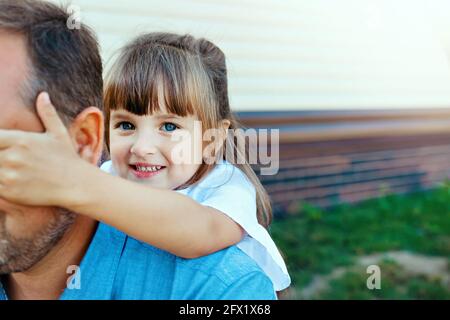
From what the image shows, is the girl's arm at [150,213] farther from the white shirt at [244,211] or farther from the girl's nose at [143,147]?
the girl's nose at [143,147]

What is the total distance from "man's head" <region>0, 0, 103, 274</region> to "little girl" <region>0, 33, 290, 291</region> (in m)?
0.24

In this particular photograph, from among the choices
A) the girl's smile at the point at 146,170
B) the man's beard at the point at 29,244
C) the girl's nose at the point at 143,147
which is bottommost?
→ the man's beard at the point at 29,244

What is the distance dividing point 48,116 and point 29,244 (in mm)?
297

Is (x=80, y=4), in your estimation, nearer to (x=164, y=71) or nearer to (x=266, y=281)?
(x=164, y=71)

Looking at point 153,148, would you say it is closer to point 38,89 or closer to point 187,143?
point 187,143

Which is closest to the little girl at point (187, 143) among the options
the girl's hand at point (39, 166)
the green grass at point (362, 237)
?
the girl's hand at point (39, 166)

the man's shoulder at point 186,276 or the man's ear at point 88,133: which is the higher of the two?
the man's ear at point 88,133

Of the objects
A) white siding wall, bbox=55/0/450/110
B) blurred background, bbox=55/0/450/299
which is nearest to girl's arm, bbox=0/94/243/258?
blurred background, bbox=55/0/450/299

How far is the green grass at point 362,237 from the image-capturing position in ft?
12.7

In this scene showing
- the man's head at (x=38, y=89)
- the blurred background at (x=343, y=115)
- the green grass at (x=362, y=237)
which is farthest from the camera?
the blurred background at (x=343, y=115)

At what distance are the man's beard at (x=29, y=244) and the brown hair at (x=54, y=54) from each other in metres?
0.21

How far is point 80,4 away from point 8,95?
2310 millimetres

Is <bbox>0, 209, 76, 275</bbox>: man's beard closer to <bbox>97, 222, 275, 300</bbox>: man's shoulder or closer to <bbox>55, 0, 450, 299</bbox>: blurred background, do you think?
<bbox>97, 222, 275, 300</bbox>: man's shoulder

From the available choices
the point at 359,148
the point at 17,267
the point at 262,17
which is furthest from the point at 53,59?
the point at 359,148
